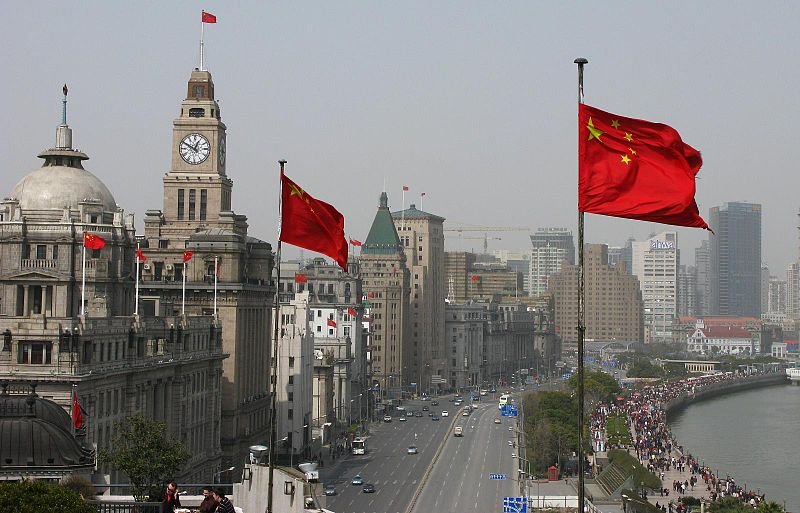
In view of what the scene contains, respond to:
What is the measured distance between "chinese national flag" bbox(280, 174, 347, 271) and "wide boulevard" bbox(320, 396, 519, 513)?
49.5m

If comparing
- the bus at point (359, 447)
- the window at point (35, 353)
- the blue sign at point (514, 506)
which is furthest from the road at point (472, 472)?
the window at point (35, 353)

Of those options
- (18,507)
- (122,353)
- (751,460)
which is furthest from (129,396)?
(751,460)

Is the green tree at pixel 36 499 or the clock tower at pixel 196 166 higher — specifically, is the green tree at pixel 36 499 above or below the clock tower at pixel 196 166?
below

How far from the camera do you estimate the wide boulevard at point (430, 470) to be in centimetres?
9525

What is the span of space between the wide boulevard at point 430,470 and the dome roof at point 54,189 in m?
23.4

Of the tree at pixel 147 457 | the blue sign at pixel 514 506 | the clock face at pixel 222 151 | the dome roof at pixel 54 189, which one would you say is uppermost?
the clock face at pixel 222 151

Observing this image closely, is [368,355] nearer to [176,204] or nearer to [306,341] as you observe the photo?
[306,341]

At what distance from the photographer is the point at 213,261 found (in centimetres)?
9575

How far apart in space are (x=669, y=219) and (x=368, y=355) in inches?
5730

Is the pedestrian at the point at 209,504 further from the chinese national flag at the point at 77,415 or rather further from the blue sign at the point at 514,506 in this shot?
the blue sign at the point at 514,506

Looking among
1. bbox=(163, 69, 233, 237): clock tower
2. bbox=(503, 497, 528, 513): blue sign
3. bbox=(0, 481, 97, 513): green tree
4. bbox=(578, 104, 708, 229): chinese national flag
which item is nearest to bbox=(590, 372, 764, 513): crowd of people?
bbox=(503, 497, 528, 513): blue sign

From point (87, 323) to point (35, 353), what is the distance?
9.43 ft

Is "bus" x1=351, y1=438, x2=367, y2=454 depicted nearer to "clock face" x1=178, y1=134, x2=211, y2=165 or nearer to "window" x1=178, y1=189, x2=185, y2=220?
"window" x1=178, y1=189, x2=185, y2=220

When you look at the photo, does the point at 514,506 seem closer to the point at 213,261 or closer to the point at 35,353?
the point at 213,261
